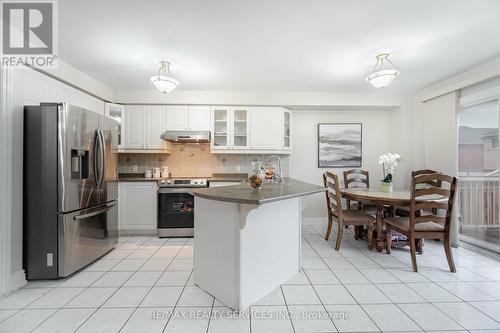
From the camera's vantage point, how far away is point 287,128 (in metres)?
4.19

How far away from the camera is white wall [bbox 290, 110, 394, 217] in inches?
173

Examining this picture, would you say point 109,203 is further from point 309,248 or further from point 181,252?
point 309,248

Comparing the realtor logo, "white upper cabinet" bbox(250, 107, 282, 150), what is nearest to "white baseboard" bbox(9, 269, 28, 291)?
the realtor logo

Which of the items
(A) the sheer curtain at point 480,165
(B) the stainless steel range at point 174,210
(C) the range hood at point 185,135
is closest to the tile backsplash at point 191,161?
(C) the range hood at point 185,135

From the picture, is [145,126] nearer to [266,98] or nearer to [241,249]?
[266,98]

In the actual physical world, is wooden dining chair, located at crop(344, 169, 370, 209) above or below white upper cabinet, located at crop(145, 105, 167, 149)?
below

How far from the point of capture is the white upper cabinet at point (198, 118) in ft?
12.8

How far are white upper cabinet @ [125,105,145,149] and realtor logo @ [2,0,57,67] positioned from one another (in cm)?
141

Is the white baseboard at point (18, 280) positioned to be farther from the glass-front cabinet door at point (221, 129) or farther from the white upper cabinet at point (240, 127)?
the white upper cabinet at point (240, 127)

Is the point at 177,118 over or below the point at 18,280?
over

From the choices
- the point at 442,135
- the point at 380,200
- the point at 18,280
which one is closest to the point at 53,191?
the point at 18,280

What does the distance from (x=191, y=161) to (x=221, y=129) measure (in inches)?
34.6

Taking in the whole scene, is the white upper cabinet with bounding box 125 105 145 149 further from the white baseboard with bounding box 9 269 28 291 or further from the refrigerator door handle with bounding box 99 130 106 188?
the white baseboard with bounding box 9 269 28 291

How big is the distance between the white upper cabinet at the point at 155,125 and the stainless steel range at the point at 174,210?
2.35 ft
